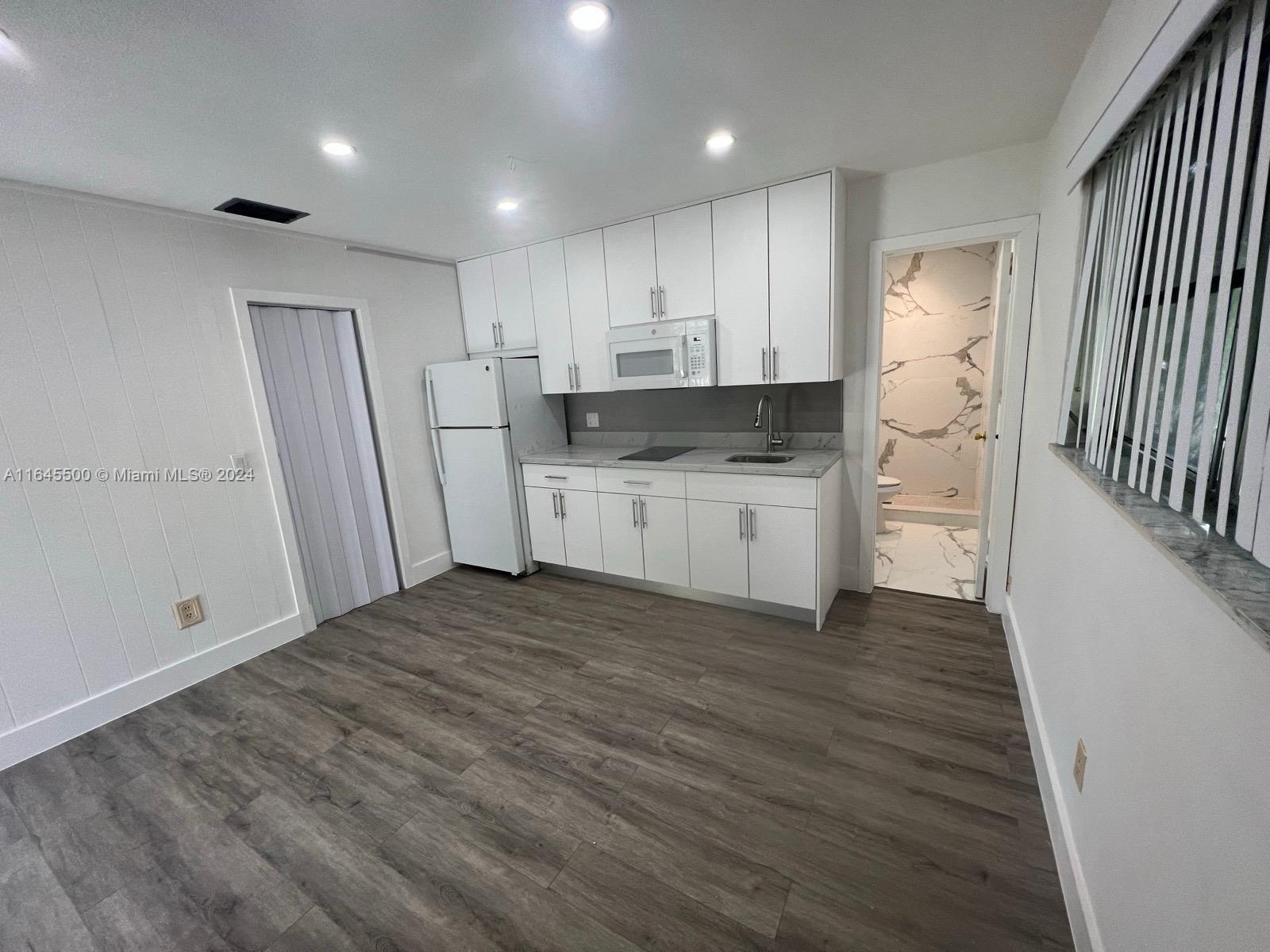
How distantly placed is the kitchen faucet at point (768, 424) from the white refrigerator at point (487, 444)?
1658 millimetres

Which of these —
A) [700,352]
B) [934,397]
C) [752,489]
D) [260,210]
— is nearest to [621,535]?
[752,489]

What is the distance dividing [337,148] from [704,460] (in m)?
2.29

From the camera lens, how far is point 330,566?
10.9ft

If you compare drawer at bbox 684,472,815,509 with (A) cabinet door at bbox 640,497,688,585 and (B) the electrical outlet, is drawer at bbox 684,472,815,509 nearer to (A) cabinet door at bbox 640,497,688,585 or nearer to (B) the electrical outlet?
(A) cabinet door at bbox 640,497,688,585

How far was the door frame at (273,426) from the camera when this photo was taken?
9.29ft

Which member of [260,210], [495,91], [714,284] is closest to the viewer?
[495,91]

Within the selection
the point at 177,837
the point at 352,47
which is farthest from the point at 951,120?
the point at 177,837

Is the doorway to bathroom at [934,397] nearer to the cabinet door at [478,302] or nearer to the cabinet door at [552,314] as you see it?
the cabinet door at [552,314]

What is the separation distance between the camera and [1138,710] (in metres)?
1.02

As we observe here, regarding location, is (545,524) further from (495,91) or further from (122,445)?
(495,91)

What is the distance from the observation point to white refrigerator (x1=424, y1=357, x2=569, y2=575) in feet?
11.5

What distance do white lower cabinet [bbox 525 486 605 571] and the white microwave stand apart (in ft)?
2.83

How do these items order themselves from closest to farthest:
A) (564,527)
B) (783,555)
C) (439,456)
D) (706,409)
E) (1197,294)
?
(1197,294), (783,555), (706,409), (564,527), (439,456)

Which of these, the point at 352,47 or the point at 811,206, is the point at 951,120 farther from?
the point at 352,47
